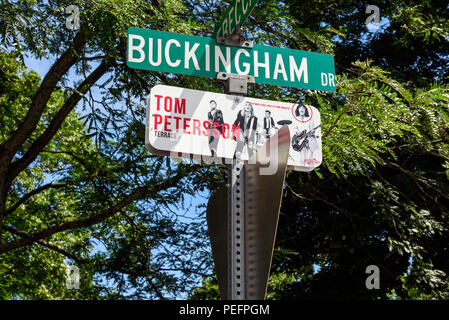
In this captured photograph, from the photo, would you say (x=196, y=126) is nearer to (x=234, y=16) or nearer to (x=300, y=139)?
(x=300, y=139)

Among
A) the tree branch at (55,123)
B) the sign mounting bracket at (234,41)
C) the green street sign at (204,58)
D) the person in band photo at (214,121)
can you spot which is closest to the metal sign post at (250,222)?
the person in band photo at (214,121)

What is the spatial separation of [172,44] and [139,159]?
6017 mm

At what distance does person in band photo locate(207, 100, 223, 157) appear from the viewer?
285 centimetres

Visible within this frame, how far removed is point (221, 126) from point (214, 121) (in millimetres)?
44

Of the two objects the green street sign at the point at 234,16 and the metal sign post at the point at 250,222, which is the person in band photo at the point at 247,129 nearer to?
the metal sign post at the point at 250,222

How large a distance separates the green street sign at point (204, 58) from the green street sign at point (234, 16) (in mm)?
102

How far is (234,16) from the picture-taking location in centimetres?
315

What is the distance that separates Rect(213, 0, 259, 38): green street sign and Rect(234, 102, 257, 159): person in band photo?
46 cm

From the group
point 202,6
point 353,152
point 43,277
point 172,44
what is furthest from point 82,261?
point 172,44

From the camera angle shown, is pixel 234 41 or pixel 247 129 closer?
pixel 247 129

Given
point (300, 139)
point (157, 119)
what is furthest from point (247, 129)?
point (157, 119)

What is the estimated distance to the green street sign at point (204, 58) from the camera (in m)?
3.18

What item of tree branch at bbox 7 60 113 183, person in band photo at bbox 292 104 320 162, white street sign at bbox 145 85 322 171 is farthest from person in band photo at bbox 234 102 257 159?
tree branch at bbox 7 60 113 183

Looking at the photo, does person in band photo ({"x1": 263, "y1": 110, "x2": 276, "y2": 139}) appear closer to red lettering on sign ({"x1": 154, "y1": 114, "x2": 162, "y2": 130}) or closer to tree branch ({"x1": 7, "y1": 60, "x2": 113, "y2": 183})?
red lettering on sign ({"x1": 154, "y1": 114, "x2": 162, "y2": 130})
